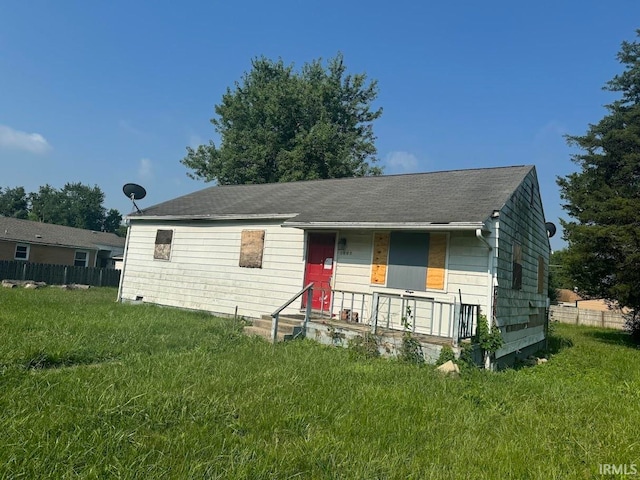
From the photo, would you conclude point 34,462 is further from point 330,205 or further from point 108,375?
point 330,205

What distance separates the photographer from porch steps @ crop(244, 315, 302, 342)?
8.54 m

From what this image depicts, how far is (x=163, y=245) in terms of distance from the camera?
1376 centimetres

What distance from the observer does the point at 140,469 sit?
2824 millimetres

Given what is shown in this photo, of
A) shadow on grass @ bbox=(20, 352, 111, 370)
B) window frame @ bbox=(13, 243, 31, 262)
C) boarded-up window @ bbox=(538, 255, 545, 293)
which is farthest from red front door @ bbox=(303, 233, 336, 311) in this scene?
window frame @ bbox=(13, 243, 31, 262)

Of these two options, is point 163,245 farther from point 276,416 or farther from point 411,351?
point 276,416

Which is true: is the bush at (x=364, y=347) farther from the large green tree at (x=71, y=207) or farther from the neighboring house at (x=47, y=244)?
Result: the large green tree at (x=71, y=207)

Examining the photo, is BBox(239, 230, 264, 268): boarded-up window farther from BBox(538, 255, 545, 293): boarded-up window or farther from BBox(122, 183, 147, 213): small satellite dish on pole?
BBox(538, 255, 545, 293): boarded-up window

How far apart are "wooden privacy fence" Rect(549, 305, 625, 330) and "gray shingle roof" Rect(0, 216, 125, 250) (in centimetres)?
3214

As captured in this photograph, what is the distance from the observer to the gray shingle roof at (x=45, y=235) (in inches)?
1036

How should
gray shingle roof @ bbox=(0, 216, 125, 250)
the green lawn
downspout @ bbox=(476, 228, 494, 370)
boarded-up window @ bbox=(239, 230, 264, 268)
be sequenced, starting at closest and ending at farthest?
the green lawn
downspout @ bbox=(476, 228, 494, 370)
boarded-up window @ bbox=(239, 230, 264, 268)
gray shingle roof @ bbox=(0, 216, 125, 250)

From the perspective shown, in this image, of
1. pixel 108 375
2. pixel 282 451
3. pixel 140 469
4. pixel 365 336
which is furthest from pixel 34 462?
pixel 365 336

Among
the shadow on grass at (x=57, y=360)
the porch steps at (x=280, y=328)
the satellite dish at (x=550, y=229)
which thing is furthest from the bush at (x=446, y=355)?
the satellite dish at (x=550, y=229)

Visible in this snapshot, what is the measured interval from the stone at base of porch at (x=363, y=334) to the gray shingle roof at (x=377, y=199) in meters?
2.31

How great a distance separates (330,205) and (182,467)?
877cm
